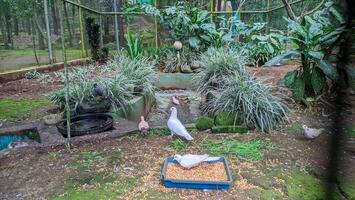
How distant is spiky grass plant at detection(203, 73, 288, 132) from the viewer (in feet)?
9.91

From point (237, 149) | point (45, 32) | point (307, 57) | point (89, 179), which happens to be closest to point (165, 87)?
point (45, 32)

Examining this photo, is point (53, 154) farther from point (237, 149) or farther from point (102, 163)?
point (237, 149)

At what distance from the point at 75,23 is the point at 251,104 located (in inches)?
179

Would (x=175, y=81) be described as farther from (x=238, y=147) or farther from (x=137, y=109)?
(x=238, y=147)

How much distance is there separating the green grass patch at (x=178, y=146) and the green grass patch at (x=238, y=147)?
0.15 metres

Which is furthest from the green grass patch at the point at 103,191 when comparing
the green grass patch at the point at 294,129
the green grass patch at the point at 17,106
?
the green grass patch at the point at 17,106

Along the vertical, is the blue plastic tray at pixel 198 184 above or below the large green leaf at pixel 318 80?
below

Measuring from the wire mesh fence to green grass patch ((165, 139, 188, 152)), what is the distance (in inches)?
117

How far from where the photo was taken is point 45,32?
540 centimetres

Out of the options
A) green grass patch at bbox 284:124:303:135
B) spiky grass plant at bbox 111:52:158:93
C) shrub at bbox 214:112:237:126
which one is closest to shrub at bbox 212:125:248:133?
shrub at bbox 214:112:237:126

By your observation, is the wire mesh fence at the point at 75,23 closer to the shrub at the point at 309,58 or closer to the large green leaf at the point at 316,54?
the shrub at the point at 309,58

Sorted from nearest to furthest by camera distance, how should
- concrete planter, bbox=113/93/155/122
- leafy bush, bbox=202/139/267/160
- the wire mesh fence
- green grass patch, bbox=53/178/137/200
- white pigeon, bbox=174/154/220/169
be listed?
green grass patch, bbox=53/178/137/200, white pigeon, bbox=174/154/220/169, leafy bush, bbox=202/139/267/160, concrete planter, bbox=113/93/155/122, the wire mesh fence

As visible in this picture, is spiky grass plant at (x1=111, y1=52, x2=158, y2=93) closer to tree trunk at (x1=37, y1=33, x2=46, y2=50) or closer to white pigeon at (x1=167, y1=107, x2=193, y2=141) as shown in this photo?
white pigeon at (x1=167, y1=107, x2=193, y2=141)

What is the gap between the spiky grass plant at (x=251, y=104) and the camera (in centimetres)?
302
